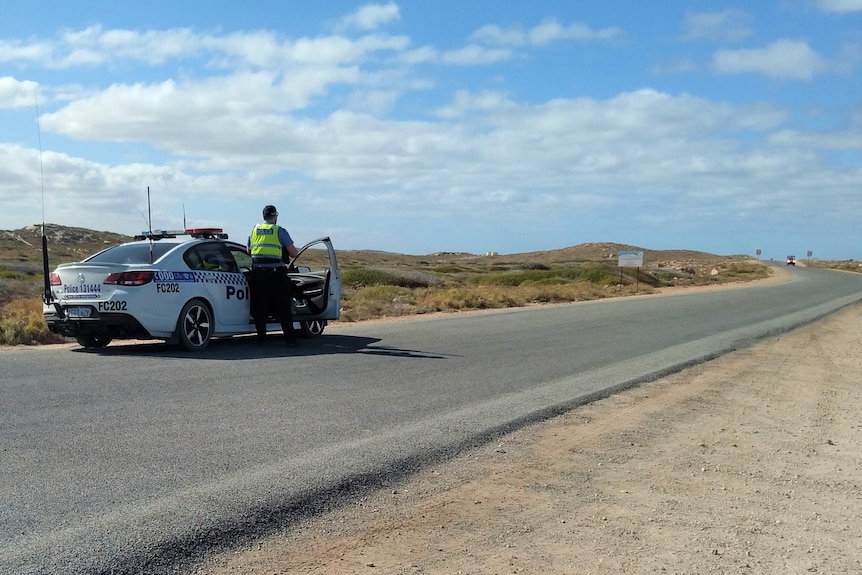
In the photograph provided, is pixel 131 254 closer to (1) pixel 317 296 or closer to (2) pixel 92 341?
(2) pixel 92 341

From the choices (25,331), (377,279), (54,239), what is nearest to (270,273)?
(25,331)

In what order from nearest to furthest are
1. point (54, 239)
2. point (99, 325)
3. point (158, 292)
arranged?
point (99, 325), point (158, 292), point (54, 239)

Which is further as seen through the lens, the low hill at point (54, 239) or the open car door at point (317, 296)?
the low hill at point (54, 239)

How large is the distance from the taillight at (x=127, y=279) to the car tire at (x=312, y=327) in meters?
3.06

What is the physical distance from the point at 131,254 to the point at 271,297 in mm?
2034

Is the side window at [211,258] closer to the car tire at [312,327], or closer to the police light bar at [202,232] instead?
the police light bar at [202,232]

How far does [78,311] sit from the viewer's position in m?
9.96

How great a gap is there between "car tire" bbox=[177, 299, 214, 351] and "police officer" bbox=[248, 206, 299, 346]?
78cm

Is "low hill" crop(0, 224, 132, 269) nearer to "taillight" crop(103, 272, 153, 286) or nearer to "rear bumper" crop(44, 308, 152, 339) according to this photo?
"rear bumper" crop(44, 308, 152, 339)

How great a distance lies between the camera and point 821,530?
4496 mm

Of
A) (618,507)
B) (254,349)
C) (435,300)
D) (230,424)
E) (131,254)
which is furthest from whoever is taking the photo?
(435,300)

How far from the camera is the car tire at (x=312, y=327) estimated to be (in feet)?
41.2

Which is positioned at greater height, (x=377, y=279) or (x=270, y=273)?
(x=377, y=279)

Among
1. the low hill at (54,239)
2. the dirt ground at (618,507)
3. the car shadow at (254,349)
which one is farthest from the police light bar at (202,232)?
the low hill at (54,239)
